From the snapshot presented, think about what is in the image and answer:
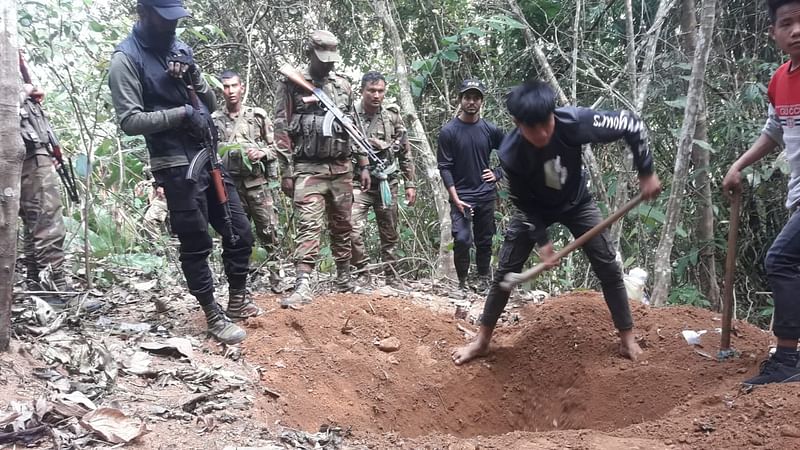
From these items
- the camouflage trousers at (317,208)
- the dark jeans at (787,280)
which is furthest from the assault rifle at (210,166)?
the dark jeans at (787,280)

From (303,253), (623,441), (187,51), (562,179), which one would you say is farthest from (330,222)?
(623,441)

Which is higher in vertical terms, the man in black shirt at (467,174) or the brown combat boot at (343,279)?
the man in black shirt at (467,174)

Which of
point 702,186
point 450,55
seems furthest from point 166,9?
point 450,55

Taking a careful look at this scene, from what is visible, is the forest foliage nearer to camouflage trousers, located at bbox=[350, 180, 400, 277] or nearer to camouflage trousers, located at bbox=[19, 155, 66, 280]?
camouflage trousers, located at bbox=[19, 155, 66, 280]

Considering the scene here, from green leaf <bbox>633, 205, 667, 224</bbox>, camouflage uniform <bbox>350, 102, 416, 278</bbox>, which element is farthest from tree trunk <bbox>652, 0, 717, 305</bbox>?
camouflage uniform <bbox>350, 102, 416, 278</bbox>

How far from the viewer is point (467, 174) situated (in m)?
5.71

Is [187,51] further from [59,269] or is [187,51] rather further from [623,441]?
[623,441]

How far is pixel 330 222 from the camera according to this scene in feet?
17.2

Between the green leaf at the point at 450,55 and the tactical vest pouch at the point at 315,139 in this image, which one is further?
the green leaf at the point at 450,55

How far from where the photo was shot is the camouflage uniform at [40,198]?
13.6ft

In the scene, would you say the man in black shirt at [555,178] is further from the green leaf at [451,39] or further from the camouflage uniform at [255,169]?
the green leaf at [451,39]

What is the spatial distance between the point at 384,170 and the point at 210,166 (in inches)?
86.1

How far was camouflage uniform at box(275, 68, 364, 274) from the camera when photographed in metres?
4.89

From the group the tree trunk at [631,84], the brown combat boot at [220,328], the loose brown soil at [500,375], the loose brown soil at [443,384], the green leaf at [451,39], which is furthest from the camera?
the green leaf at [451,39]
